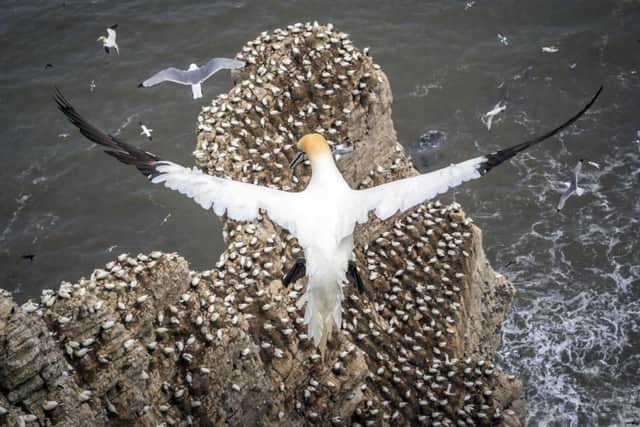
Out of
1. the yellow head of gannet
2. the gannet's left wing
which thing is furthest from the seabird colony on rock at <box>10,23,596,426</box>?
the gannet's left wing

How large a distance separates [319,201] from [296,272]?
1.50 metres

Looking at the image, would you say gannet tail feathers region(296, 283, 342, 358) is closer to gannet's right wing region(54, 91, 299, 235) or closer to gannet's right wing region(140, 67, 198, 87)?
gannet's right wing region(54, 91, 299, 235)

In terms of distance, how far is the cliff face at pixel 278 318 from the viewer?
10.5 meters

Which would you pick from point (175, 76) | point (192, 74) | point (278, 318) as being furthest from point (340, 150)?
point (175, 76)

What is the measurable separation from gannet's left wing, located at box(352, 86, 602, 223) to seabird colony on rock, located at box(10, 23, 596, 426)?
8.41 ft

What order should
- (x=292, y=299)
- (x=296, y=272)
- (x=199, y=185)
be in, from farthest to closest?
1. (x=292, y=299)
2. (x=296, y=272)
3. (x=199, y=185)

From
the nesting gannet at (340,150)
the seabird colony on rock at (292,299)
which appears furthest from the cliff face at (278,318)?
the nesting gannet at (340,150)

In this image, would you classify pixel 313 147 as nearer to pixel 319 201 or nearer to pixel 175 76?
pixel 319 201

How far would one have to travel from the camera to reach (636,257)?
20609 mm

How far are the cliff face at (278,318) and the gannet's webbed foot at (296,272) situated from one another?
509 mm

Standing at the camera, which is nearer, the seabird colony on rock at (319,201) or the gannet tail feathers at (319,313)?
the seabird colony on rock at (319,201)

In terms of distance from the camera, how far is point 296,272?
12.8 meters

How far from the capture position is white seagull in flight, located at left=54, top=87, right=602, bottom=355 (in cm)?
1120

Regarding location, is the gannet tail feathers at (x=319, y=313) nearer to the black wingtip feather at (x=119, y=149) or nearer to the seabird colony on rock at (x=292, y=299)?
the seabird colony on rock at (x=292, y=299)
